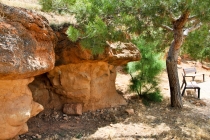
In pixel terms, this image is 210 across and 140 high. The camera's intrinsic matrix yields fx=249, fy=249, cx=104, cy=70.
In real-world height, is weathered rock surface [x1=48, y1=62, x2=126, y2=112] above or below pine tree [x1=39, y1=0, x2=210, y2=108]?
below

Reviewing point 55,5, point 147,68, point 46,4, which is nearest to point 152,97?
point 147,68

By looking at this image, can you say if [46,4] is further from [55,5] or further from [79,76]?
[79,76]

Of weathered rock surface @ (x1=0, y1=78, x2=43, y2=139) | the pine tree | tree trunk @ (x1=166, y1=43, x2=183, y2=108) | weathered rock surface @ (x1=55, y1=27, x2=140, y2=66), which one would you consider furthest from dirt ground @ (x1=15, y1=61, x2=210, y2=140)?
the pine tree

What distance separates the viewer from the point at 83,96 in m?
5.98

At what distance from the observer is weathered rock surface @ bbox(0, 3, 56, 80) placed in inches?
134

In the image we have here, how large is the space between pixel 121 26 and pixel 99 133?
219cm

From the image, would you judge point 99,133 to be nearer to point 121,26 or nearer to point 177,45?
point 121,26

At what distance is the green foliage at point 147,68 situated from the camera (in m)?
7.23

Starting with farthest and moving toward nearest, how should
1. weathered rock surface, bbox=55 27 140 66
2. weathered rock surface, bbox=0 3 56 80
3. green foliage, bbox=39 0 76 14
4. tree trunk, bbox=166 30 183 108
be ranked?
tree trunk, bbox=166 30 183 108 < weathered rock surface, bbox=55 27 140 66 < green foliage, bbox=39 0 76 14 < weathered rock surface, bbox=0 3 56 80

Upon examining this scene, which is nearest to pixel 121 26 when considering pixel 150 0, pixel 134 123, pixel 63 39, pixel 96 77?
pixel 150 0

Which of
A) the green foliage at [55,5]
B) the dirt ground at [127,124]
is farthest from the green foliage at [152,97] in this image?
the green foliage at [55,5]

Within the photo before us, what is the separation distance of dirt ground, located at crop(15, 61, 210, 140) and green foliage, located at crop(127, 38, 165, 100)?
60 cm

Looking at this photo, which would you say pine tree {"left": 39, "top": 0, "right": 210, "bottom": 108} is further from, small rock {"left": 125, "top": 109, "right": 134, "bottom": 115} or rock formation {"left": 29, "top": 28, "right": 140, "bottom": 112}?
small rock {"left": 125, "top": 109, "right": 134, "bottom": 115}

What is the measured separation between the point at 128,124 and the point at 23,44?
298 centimetres
